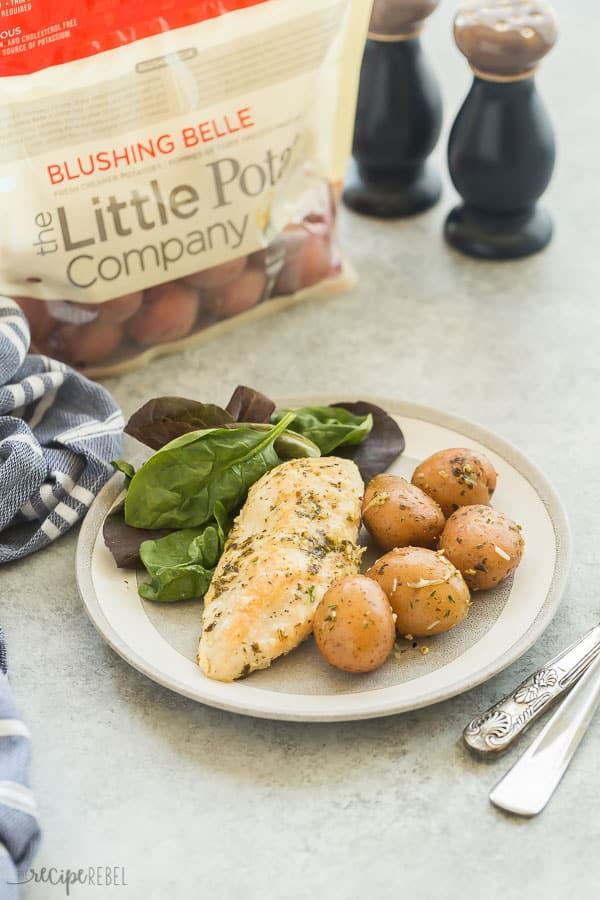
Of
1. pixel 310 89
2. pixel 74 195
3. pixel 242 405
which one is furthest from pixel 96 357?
pixel 310 89

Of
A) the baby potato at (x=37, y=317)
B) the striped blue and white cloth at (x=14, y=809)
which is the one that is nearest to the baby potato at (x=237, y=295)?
the baby potato at (x=37, y=317)

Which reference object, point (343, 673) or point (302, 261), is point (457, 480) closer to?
point (343, 673)

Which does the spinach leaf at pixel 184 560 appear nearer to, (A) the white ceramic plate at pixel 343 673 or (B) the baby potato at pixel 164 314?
(A) the white ceramic plate at pixel 343 673

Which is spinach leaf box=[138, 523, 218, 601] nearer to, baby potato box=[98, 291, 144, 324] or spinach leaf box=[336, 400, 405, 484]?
spinach leaf box=[336, 400, 405, 484]

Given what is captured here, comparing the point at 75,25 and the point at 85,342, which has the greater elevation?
the point at 75,25

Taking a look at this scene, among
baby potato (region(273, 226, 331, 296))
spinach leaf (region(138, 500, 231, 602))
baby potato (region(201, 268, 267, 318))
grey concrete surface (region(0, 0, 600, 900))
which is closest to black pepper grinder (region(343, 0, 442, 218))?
baby potato (region(273, 226, 331, 296))

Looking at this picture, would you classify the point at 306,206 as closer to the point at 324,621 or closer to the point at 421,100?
the point at 421,100

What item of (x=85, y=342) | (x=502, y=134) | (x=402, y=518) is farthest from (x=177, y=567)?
(x=502, y=134)
